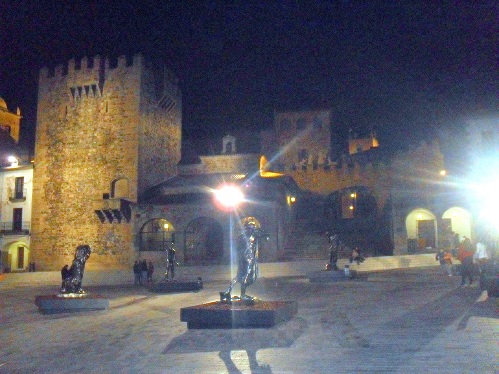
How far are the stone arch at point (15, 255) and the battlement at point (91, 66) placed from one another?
14.0 metres

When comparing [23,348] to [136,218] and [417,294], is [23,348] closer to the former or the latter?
[417,294]

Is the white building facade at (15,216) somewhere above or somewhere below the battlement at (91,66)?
below

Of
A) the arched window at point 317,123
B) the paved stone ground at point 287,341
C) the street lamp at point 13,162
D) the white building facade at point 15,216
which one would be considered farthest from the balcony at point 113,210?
the arched window at point 317,123

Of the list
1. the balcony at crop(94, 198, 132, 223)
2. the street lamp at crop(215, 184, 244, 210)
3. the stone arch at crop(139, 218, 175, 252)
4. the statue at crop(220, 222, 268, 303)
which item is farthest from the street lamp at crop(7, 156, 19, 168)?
the statue at crop(220, 222, 268, 303)

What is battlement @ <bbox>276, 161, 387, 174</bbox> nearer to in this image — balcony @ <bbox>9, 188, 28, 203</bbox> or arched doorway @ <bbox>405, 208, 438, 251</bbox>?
arched doorway @ <bbox>405, 208, 438, 251</bbox>

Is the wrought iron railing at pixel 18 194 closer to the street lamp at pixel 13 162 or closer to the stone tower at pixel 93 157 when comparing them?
the street lamp at pixel 13 162

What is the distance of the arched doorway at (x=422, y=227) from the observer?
119 feet

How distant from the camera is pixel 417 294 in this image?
14.4m

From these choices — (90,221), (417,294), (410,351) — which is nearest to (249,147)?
(90,221)

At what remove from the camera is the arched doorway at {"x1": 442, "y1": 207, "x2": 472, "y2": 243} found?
35688mm

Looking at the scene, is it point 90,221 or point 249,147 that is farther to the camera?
point 249,147

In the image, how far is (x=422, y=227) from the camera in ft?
121

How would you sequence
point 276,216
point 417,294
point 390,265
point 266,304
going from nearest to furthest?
point 266,304
point 417,294
point 390,265
point 276,216

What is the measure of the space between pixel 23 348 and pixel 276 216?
2405 cm
